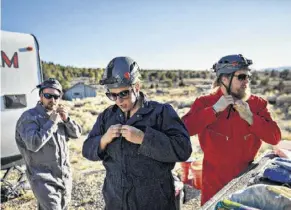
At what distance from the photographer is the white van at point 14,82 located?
18.5ft

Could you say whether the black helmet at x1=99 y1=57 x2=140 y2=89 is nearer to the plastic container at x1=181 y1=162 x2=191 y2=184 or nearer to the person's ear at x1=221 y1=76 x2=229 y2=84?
the person's ear at x1=221 y1=76 x2=229 y2=84

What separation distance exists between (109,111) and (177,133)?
509mm

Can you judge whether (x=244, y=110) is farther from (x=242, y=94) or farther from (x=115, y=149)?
(x=115, y=149)

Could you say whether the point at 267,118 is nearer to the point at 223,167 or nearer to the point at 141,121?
the point at 223,167

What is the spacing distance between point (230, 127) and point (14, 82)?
4298mm

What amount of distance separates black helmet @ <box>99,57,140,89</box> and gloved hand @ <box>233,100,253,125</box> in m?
0.83

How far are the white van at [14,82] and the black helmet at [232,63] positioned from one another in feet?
13.6

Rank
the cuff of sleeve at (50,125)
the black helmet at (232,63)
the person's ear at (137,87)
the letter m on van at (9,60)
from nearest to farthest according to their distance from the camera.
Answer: the person's ear at (137,87), the black helmet at (232,63), the cuff of sleeve at (50,125), the letter m on van at (9,60)

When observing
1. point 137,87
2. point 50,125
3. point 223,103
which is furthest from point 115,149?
point 50,125

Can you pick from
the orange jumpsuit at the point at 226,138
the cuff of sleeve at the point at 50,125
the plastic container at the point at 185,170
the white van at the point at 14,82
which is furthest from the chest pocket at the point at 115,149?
the white van at the point at 14,82

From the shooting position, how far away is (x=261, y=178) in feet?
7.05

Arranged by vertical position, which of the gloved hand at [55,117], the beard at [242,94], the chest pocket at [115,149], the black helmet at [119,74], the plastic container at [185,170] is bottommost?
the plastic container at [185,170]

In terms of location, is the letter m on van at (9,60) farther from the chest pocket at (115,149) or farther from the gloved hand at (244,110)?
the gloved hand at (244,110)

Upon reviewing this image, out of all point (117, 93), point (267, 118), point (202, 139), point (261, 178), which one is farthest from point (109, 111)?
point (267, 118)
